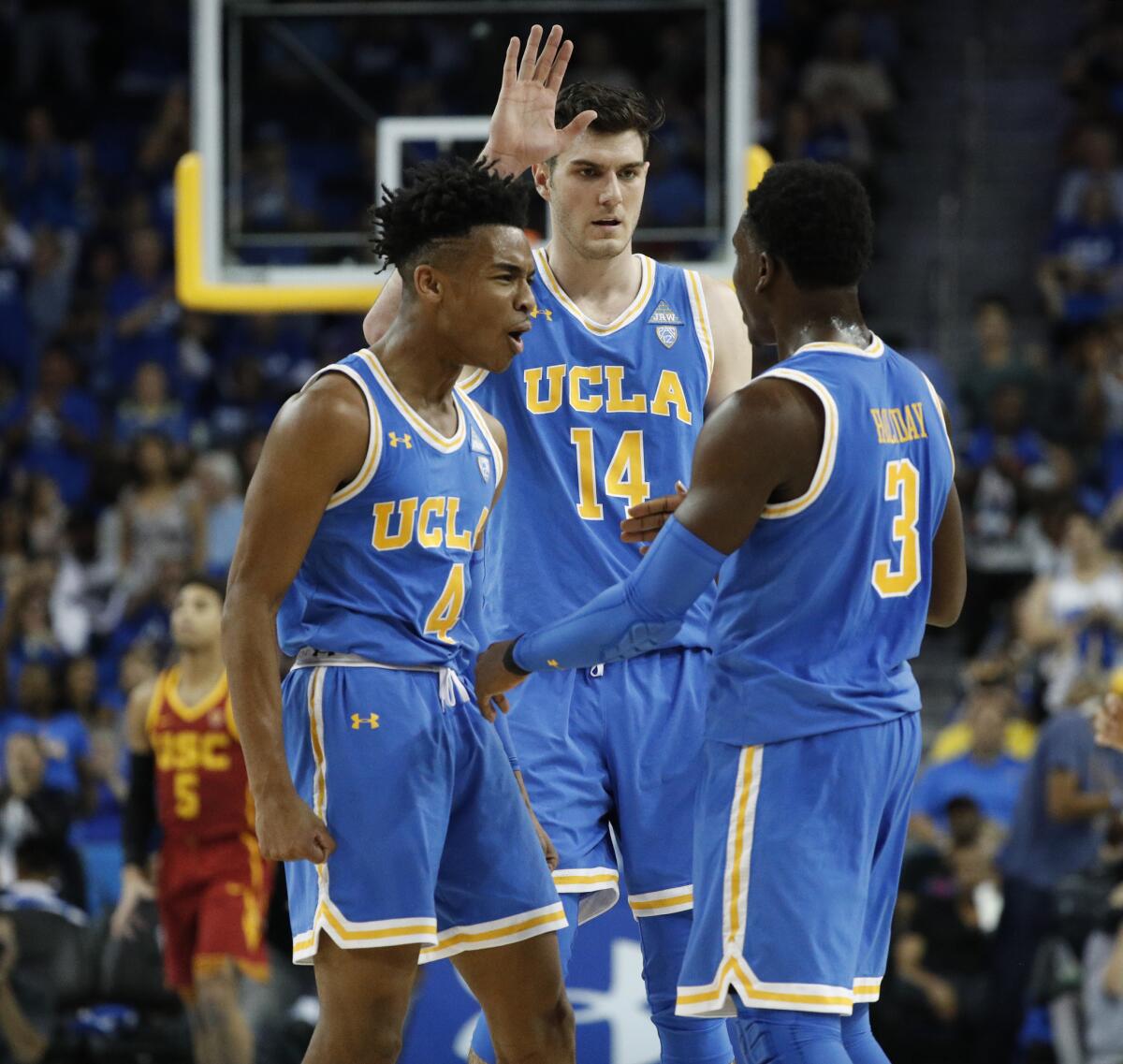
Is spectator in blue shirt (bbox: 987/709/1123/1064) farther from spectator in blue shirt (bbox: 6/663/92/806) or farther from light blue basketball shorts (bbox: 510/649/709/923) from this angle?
spectator in blue shirt (bbox: 6/663/92/806)

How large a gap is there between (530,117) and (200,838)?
4.06 m

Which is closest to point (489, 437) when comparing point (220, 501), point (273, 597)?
point (273, 597)

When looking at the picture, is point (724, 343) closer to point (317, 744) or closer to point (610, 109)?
point (610, 109)

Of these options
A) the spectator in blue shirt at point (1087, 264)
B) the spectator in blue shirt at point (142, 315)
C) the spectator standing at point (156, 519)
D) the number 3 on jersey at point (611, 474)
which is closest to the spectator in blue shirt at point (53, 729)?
the spectator standing at point (156, 519)

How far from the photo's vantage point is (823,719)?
4.06 m

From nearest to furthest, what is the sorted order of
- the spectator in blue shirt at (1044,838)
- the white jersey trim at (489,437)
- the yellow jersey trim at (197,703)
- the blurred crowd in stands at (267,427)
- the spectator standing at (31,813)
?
the white jersey trim at (489,437) → the yellow jersey trim at (197,703) → the spectator in blue shirt at (1044,838) → the blurred crowd in stands at (267,427) → the spectator standing at (31,813)

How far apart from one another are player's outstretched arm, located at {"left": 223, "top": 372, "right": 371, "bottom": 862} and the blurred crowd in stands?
460 cm

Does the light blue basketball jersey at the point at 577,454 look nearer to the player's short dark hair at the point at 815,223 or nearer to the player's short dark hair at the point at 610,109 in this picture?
the player's short dark hair at the point at 610,109

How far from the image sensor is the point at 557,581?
5.04 meters

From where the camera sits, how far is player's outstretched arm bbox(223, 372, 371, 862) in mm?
4125

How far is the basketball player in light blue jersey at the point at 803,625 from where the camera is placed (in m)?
3.99

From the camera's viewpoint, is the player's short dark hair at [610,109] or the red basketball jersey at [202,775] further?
the red basketball jersey at [202,775]

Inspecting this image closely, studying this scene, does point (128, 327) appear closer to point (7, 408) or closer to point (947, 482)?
point (7, 408)

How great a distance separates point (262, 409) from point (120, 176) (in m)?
3.19
